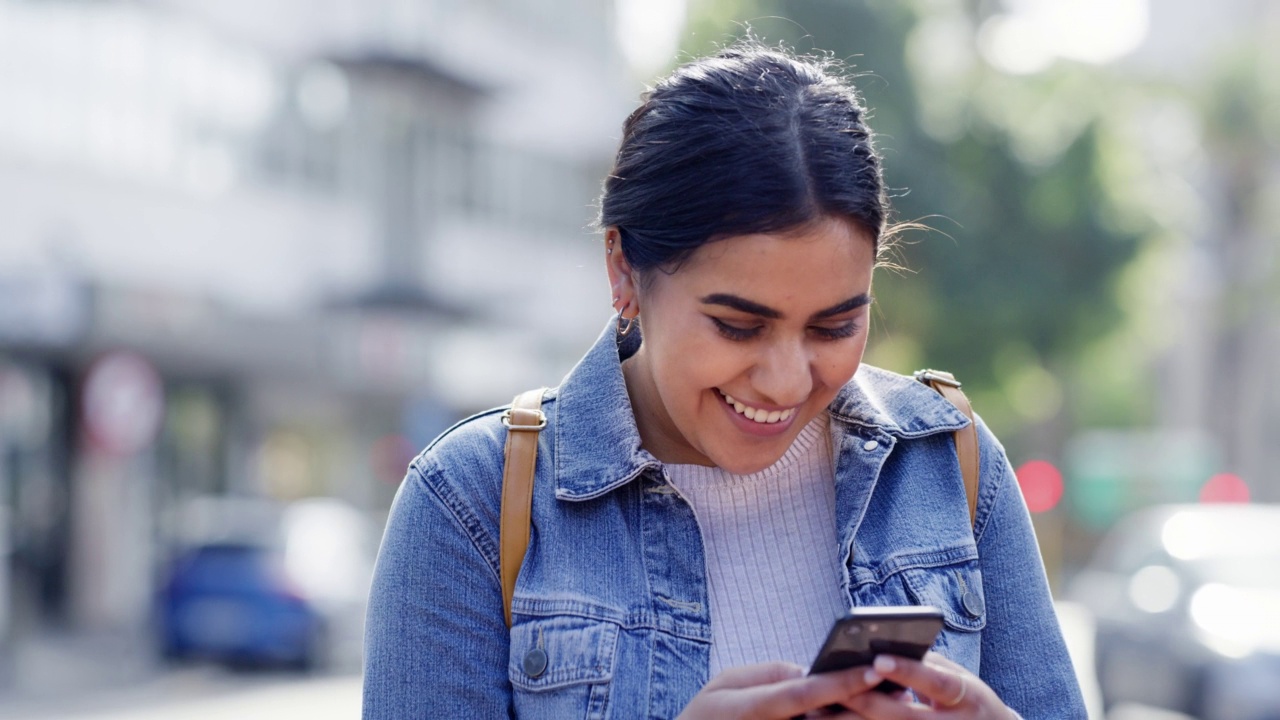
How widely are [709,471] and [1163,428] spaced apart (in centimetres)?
5828

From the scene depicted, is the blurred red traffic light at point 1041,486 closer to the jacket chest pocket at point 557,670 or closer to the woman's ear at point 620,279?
the woman's ear at point 620,279

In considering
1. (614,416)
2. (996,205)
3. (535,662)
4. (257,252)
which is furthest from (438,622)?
(996,205)

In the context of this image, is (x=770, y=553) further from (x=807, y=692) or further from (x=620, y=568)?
(x=807, y=692)

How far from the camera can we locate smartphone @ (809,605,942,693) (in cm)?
178

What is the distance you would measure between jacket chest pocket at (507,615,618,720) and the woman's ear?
1.51ft

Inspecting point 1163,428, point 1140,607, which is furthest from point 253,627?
point 1163,428

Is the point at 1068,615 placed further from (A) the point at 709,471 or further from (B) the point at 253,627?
(A) the point at 709,471

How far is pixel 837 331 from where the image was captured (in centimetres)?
218

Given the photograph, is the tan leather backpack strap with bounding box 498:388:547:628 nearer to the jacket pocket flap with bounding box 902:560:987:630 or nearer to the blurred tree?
the jacket pocket flap with bounding box 902:560:987:630

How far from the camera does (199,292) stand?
21.0m

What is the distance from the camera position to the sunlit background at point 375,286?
15945 mm

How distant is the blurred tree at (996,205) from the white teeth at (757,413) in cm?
2263

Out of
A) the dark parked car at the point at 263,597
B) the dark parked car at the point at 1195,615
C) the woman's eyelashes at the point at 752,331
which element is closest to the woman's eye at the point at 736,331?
the woman's eyelashes at the point at 752,331

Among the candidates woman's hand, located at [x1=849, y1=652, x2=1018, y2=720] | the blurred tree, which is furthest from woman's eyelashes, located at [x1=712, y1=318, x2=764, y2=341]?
the blurred tree
